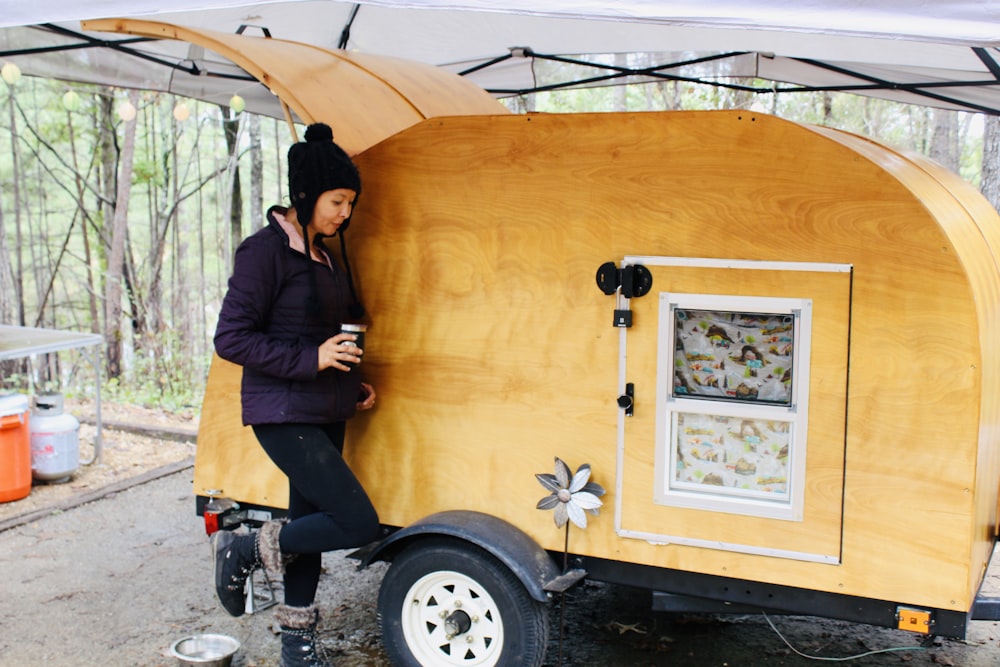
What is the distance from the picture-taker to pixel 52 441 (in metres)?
7.09

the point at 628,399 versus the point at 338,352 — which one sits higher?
the point at 338,352

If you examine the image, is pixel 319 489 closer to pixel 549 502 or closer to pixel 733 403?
pixel 549 502

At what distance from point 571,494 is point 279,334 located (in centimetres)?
139

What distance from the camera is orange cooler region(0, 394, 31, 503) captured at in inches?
258

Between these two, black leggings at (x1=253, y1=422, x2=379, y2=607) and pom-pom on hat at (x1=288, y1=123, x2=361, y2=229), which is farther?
black leggings at (x1=253, y1=422, x2=379, y2=607)

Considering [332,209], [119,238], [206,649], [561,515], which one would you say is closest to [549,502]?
[561,515]

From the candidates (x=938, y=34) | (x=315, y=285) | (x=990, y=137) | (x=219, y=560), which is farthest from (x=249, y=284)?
(x=990, y=137)

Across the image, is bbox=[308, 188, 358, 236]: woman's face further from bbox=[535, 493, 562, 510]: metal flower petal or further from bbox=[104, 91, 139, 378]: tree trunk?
bbox=[104, 91, 139, 378]: tree trunk

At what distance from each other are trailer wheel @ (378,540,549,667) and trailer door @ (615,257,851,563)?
0.56 metres

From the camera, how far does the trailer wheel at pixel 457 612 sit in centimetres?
375

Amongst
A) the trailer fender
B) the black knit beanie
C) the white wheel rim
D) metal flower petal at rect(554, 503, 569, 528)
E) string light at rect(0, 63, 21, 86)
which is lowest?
the white wheel rim

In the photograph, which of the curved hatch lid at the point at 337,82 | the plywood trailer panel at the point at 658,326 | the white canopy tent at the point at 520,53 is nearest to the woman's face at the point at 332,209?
the plywood trailer panel at the point at 658,326

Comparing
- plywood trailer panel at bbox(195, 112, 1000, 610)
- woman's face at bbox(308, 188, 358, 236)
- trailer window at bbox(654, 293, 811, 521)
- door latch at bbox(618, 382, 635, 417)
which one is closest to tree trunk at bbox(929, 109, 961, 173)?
plywood trailer panel at bbox(195, 112, 1000, 610)

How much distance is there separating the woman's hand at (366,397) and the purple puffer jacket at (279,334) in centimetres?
12
